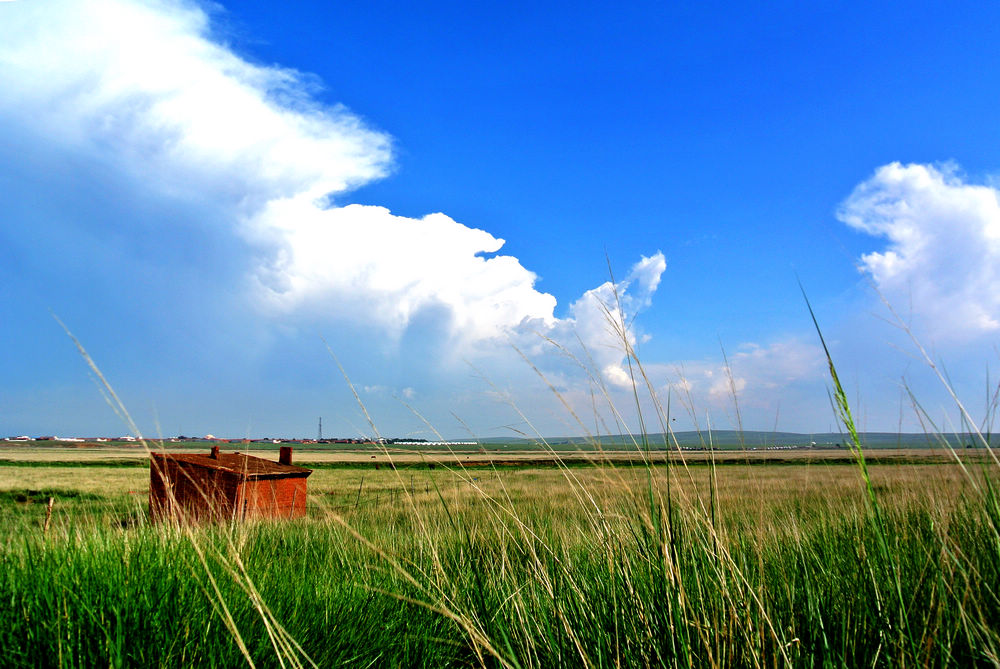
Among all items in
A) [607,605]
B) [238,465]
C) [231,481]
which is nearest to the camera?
[607,605]

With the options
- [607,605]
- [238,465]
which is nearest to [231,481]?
[238,465]

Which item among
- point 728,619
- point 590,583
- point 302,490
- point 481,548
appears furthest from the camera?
point 302,490

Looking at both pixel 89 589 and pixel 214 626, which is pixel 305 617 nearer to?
pixel 214 626

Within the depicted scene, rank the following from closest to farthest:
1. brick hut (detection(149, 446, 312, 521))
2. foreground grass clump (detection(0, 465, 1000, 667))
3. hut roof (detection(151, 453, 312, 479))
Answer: foreground grass clump (detection(0, 465, 1000, 667)) < brick hut (detection(149, 446, 312, 521)) < hut roof (detection(151, 453, 312, 479))

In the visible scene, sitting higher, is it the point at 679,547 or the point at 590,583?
the point at 679,547

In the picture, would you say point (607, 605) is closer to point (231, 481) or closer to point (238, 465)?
point (231, 481)

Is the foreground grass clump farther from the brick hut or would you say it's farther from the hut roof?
the hut roof

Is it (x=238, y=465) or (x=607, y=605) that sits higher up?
(x=607, y=605)

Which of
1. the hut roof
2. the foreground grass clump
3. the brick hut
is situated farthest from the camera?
the hut roof

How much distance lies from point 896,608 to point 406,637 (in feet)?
7.57

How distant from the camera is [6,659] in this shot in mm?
2305

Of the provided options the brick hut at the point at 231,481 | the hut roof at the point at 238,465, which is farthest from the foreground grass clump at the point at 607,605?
the hut roof at the point at 238,465

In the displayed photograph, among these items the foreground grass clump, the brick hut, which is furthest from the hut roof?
the foreground grass clump

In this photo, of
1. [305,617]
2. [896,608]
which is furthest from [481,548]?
[896,608]
